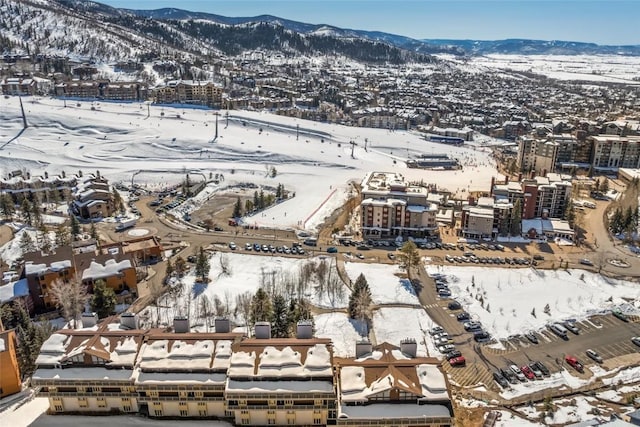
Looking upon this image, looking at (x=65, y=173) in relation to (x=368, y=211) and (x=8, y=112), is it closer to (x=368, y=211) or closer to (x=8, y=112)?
(x=8, y=112)

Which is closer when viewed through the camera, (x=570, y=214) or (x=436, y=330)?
(x=436, y=330)

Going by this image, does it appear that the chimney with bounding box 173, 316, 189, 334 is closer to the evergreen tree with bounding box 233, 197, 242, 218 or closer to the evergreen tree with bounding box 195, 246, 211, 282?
the evergreen tree with bounding box 195, 246, 211, 282

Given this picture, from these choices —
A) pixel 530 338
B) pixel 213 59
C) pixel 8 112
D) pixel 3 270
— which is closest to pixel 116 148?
pixel 8 112

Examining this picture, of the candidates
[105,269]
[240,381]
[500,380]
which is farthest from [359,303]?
[105,269]

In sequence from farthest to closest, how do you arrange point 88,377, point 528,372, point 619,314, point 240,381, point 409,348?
point 619,314 → point 528,372 → point 409,348 → point 88,377 → point 240,381

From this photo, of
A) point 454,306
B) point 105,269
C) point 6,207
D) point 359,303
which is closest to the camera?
point 359,303

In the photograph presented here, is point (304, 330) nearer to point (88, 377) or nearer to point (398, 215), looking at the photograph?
point (88, 377)

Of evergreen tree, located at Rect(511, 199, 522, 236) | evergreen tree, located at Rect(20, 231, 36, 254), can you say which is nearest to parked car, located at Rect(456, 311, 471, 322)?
evergreen tree, located at Rect(511, 199, 522, 236)
